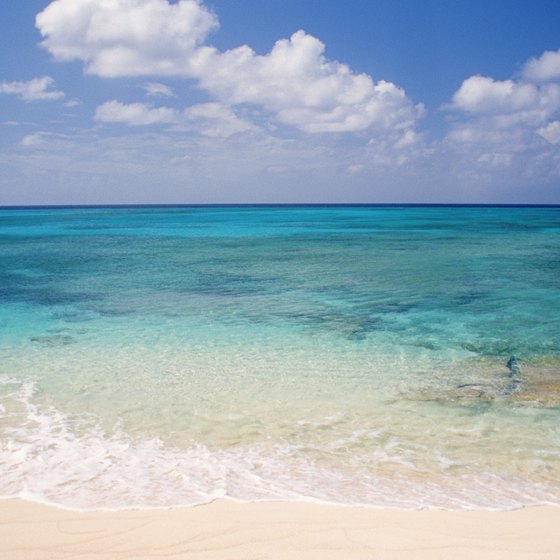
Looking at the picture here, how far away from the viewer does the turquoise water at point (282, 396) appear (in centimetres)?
485

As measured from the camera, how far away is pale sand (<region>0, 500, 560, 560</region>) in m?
3.65

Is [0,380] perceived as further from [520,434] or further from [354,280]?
[354,280]

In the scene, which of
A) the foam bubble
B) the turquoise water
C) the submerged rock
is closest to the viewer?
the foam bubble

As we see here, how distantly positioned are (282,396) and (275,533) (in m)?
3.30

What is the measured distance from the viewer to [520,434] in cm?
594

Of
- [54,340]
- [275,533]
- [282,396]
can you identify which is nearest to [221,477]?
[275,533]

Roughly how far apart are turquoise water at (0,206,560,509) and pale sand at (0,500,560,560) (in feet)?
0.73

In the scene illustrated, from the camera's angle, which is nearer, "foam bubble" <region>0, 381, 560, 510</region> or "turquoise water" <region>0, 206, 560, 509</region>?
"foam bubble" <region>0, 381, 560, 510</region>

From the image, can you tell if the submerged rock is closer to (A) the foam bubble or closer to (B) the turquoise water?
(B) the turquoise water

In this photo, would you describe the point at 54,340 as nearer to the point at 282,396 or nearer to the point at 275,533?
the point at 282,396

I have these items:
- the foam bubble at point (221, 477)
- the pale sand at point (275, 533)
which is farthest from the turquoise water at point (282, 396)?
the pale sand at point (275, 533)

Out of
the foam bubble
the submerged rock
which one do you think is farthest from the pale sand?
the submerged rock

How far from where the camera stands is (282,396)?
23.6ft

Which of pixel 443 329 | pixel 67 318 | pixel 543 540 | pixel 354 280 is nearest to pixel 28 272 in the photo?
pixel 67 318
